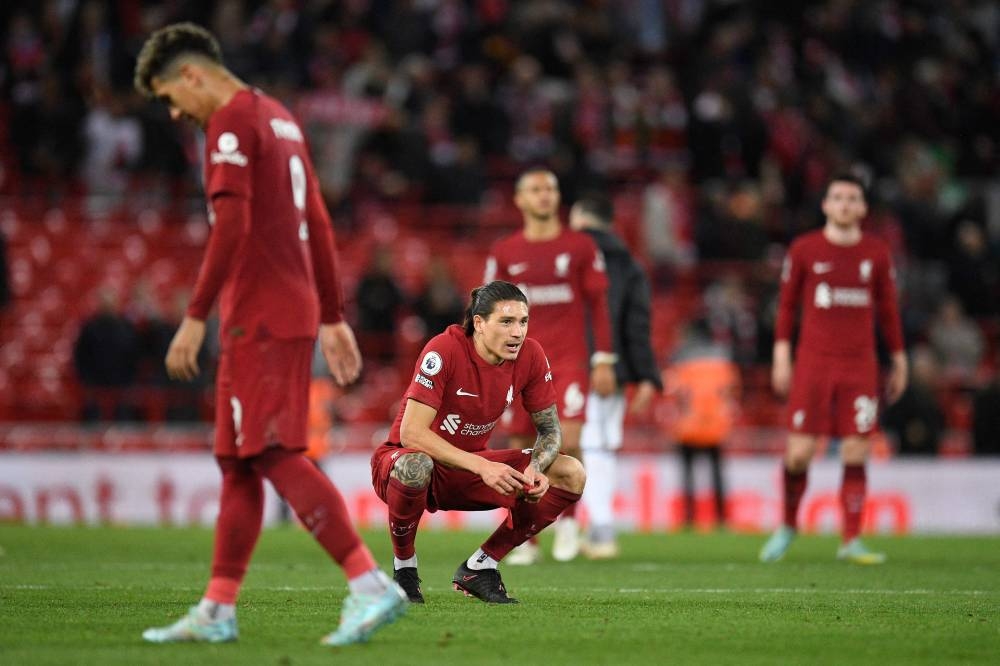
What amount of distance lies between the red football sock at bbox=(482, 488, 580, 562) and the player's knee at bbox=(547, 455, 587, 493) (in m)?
0.03

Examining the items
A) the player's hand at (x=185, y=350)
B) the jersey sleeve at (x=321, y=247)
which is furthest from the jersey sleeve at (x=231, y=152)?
the player's hand at (x=185, y=350)

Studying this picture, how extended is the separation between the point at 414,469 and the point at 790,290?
458 cm

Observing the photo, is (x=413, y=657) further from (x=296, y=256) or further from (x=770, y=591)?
(x=770, y=591)

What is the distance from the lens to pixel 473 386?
7012 millimetres

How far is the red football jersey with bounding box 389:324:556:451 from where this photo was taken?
6906 mm

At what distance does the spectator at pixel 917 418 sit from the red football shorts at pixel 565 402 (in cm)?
769

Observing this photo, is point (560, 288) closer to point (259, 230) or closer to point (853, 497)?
point (853, 497)


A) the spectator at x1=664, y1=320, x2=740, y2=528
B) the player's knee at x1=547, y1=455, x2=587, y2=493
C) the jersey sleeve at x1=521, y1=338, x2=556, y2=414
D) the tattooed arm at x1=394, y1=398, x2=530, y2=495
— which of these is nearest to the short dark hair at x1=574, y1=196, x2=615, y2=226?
the spectator at x1=664, y1=320, x2=740, y2=528

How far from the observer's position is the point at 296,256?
5691mm

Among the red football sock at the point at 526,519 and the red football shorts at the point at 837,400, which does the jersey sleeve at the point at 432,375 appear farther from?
the red football shorts at the point at 837,400

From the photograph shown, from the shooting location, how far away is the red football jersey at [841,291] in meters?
10.5

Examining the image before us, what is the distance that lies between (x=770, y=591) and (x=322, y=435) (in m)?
8.80

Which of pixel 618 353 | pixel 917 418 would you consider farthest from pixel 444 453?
pixel 917 418

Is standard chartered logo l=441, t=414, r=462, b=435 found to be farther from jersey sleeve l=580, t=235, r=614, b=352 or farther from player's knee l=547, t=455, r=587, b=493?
jersey sleeve l=580, t=235, r=614, b=352
